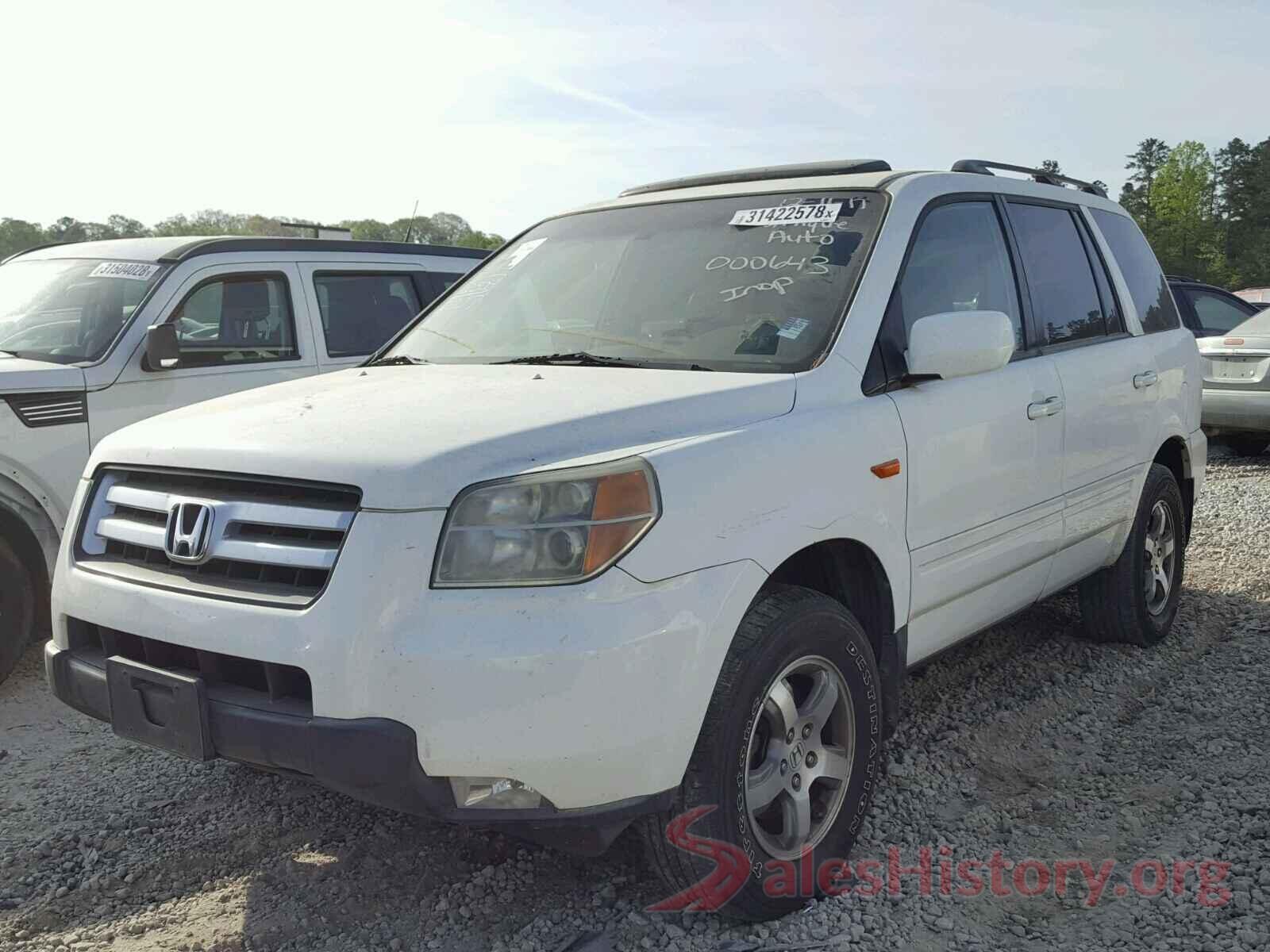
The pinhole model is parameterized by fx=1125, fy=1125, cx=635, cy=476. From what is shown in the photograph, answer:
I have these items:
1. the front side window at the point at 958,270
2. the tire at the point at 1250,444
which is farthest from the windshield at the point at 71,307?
the tire at the point at 1250,444

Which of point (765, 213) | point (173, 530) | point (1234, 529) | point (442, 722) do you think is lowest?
point (1234, 529)

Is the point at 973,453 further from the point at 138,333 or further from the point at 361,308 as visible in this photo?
the point at 361,308

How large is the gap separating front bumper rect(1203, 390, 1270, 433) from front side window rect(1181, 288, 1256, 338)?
215 cm

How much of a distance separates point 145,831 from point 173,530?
1264mm

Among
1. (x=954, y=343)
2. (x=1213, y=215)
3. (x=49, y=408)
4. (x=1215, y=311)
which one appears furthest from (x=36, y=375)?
(x=1213, y=215)

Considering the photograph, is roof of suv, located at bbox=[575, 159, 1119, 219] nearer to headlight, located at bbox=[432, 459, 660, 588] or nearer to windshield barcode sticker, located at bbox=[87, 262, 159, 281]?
headlight, located at bbox=[432, 459, 660, 588]

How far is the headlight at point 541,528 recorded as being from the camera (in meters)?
2.37

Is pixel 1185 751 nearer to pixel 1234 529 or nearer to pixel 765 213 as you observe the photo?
pixel 765 213

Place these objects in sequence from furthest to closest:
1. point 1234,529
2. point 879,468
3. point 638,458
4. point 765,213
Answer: point 1234,529
point 765,213
point 879,468
point 638,458

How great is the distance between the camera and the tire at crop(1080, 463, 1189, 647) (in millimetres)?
4840

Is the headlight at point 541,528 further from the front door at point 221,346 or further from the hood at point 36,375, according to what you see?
the front door at point 221,346

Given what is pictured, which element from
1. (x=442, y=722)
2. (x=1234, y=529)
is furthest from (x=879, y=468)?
(x=1234, y=529)

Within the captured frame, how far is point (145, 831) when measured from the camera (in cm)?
343

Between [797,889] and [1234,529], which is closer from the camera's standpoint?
[797,889]
